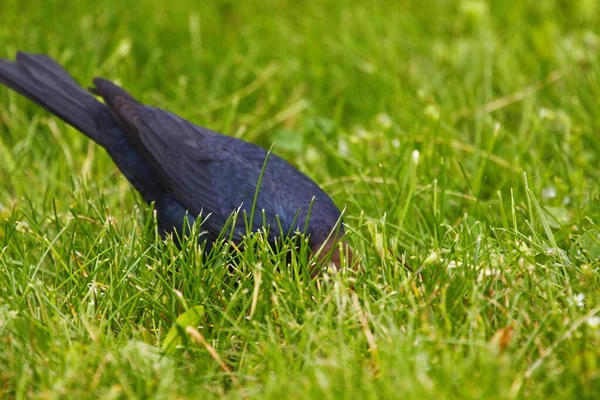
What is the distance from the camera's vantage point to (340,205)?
11.6 feet

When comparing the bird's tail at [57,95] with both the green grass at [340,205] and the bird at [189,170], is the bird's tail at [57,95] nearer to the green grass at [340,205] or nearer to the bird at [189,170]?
the bird at [189,170]

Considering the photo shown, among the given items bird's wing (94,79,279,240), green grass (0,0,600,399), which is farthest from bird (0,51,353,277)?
green grass (0,0,600,399)

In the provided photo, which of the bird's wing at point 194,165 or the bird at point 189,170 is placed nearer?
the bird at point 189,170

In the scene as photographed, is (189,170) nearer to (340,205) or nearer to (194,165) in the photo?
(194,165)

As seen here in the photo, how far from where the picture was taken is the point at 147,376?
220 centimetres

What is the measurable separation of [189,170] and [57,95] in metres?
0.73

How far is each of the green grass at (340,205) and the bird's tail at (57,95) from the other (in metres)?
0.26

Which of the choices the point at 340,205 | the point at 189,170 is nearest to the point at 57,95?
the point at 189,170

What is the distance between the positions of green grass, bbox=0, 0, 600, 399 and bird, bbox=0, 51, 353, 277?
0.14 meters

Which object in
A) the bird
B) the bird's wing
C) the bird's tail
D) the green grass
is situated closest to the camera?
the green grass

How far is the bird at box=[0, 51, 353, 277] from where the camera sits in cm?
303

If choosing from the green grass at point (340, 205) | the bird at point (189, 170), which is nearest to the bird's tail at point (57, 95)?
the bird at point (189, 170)

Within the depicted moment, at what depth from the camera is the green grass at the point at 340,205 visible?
7.23 ft

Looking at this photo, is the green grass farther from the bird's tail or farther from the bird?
the bird's tail
